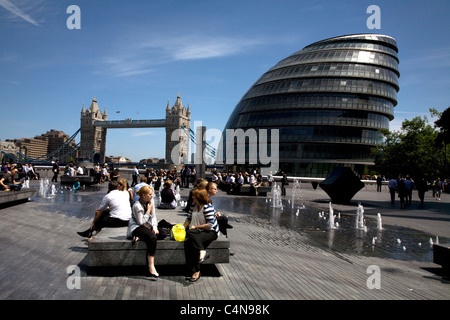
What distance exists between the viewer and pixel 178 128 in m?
129

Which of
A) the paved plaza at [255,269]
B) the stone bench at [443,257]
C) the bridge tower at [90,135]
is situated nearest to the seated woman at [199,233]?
the paved plaza at [255,269]

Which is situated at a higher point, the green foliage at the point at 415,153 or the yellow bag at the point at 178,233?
the green foliage at the point at 415,153

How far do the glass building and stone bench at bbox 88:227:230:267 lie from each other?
5456 centimetres

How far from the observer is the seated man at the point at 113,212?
784cm

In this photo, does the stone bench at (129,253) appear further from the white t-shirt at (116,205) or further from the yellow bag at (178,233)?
the white t-shirt at (116,205)

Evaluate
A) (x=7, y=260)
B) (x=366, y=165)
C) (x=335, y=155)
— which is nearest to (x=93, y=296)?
(x=7, y=260)

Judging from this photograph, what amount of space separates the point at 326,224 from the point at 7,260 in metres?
9.89

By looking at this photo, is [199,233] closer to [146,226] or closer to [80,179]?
[146,226]

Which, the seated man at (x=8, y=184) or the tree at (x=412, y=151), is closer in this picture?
the seated man at (x=8, y=184)

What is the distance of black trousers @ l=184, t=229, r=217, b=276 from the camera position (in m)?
6.14

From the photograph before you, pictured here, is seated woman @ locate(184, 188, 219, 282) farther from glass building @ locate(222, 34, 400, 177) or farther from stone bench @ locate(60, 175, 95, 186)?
glass building @ locate(222, 34, 400, 177)

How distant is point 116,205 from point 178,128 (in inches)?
4833

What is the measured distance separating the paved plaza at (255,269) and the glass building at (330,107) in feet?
158

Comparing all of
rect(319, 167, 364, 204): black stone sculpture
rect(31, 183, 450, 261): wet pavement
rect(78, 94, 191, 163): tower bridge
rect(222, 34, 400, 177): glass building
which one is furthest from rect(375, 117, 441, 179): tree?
rect(78, 94, 191, 163): tower bridge
